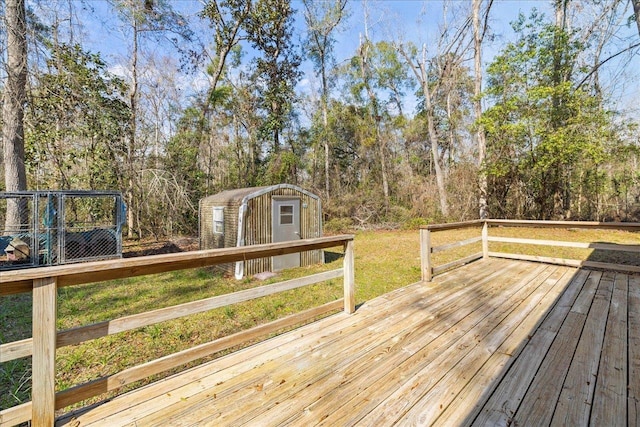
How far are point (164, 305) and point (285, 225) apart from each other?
3.28 m

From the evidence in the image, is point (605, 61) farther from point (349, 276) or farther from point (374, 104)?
point (349, 276)

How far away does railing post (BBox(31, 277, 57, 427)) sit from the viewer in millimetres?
1451

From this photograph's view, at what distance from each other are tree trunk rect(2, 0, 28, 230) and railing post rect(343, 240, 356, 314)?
6980 millimetres

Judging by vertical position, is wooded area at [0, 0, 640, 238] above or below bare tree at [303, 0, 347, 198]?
below

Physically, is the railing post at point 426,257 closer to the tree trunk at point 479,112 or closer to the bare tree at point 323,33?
the tree trunk at point 479,112

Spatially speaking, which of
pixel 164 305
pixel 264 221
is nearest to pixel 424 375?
pixel 164 305

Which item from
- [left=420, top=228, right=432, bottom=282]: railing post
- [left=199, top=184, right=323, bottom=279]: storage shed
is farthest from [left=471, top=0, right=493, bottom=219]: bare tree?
[left=420, top=228, right=432, bottom=282]: railing post

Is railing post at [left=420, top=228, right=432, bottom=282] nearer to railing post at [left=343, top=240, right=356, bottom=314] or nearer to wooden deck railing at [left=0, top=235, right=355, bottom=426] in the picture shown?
railing post at [left=343, top=240, right=356, bottom=314]

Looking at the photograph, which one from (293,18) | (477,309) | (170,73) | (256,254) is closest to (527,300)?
(477,309)

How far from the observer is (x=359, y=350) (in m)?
2.36

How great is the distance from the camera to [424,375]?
201 centimetres

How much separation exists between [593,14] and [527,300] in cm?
1599

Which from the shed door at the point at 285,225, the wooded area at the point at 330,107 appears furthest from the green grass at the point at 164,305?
the wooded area at the point at 330,107

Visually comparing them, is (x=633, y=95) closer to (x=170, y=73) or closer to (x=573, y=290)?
(x=573, y=290)
